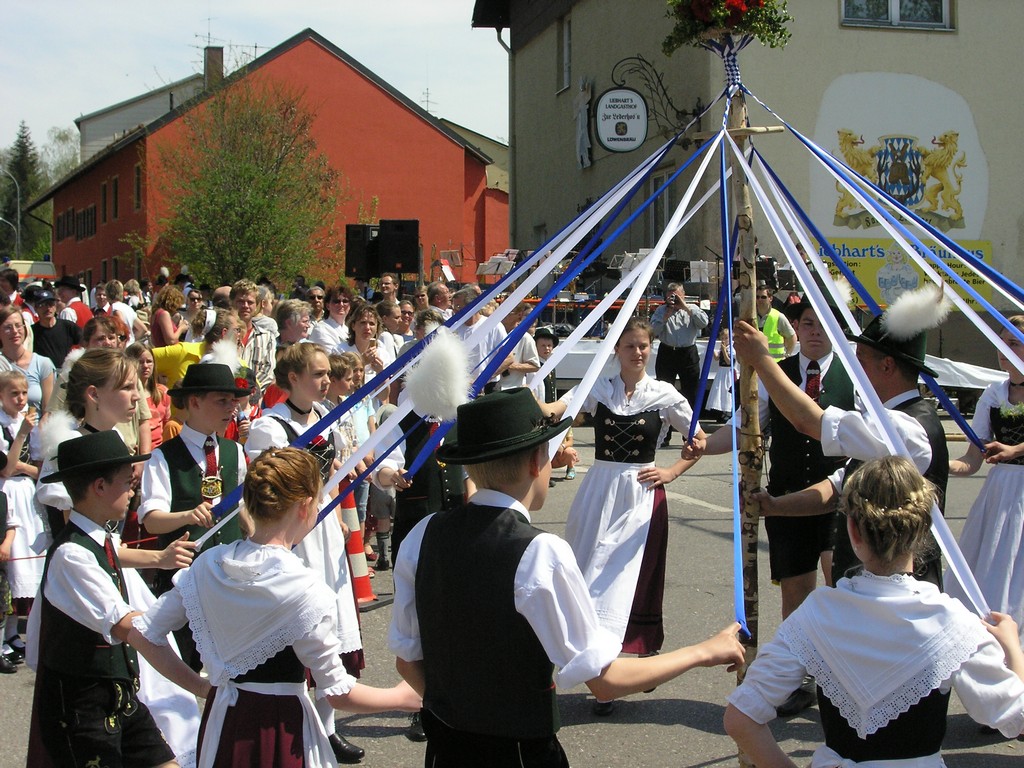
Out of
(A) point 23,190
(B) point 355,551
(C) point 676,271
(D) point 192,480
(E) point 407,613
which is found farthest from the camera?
(A) point 23,190

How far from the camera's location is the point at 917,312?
12.1 ft

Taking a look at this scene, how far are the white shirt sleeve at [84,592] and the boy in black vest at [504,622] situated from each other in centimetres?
97

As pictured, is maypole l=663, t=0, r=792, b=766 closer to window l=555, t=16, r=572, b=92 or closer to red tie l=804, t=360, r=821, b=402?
red tie l=804, t=360, r=821, b=402

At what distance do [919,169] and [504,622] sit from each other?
18467mm

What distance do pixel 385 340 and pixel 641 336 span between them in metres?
3.95

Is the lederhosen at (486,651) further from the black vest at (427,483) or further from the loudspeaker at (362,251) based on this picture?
the loudspeaker at (362,251)

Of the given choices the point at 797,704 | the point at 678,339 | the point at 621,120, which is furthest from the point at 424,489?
the point at 621,120

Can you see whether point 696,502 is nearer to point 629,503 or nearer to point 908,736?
point 629,503

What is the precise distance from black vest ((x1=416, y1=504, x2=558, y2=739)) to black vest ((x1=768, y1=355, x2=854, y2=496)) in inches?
114

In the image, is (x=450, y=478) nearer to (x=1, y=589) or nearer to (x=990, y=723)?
(x=1, y=589)

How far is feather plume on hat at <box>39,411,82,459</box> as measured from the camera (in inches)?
172

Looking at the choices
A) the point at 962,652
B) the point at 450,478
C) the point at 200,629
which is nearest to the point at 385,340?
the point at 450,478

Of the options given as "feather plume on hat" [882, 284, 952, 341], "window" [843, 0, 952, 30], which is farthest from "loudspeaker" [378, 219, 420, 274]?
"feather plume on hat" [882, 284, 952, 341]

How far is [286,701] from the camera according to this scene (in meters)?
2.91
